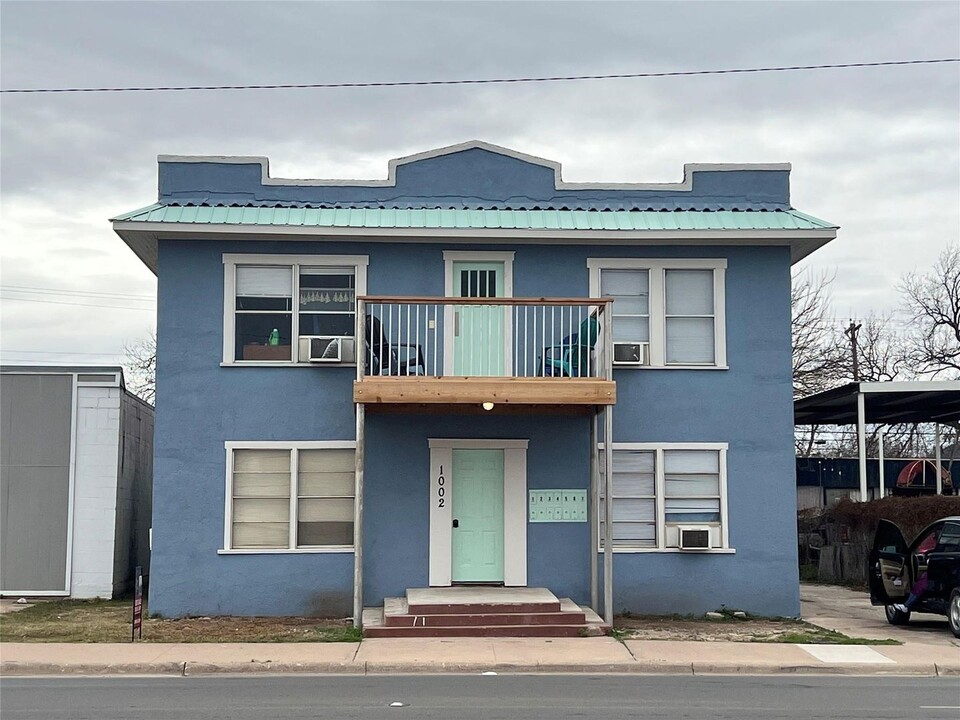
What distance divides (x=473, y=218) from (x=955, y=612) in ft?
28.9

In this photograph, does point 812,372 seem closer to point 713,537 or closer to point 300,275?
point 713,537

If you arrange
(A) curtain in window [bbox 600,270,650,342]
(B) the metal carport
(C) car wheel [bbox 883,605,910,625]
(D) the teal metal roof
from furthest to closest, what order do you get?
1. (B) the metal carport
2. (A) curtain in window [bbox 600,270,650,342]
3. (C) car wheel [bbox 883,605,910,625]
4. (D) the teal metal roof

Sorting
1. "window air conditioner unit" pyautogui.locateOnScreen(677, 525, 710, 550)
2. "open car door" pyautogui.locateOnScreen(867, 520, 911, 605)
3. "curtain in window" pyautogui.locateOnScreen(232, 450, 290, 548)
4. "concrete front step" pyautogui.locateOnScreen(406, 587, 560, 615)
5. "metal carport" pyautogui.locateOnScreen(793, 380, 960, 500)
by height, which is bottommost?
"concrete front step" pyautogui.locateOnScreen(406, 587, 560, 615)

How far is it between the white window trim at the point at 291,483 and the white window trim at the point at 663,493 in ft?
13.2

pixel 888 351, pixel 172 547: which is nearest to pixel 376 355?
pixel 172 547

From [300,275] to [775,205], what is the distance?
7571mm

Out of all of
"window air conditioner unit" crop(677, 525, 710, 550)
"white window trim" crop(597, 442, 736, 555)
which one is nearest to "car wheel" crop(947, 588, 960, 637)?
"white window trim" crop(597, 442, 736, 555)

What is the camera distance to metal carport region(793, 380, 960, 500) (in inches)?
824

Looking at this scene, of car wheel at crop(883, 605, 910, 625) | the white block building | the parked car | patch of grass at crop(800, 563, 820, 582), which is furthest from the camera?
patch of grass at crop(800, 563, 820, 582)

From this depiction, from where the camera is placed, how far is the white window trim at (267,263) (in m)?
17.2

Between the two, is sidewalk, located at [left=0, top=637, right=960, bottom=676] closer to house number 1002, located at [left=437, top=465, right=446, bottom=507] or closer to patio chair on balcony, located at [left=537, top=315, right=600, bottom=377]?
house number 1002, located at [left=437, top=465, right=446, bottom=507]

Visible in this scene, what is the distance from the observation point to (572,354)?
17234mm

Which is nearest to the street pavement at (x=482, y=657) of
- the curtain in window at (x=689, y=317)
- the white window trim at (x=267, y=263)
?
the white window trim at (x=267, y=263)

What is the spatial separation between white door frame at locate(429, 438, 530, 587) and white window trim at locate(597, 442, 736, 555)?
→ 1.24 m
